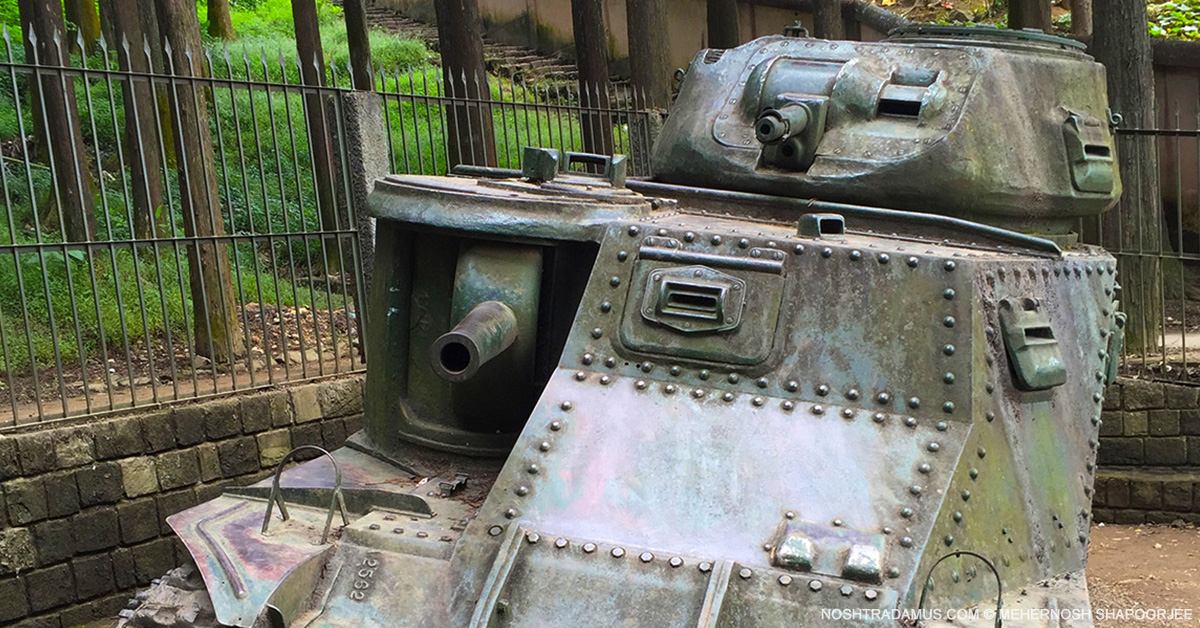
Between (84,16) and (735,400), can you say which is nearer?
(735,400)

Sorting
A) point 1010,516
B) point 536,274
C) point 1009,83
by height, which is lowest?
point 1010,516

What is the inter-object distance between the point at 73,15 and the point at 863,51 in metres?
10.3

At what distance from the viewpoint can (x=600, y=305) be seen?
12.8 ft

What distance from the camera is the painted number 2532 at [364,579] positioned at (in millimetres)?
3539

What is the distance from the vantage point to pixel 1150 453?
28.3 feet

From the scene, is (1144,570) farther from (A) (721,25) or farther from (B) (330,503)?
(A) (721,25)

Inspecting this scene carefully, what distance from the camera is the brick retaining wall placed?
8.50 meters

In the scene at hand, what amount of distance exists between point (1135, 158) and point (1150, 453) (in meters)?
2.05

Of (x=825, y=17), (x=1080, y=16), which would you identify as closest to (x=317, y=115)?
(x=825, y=17)

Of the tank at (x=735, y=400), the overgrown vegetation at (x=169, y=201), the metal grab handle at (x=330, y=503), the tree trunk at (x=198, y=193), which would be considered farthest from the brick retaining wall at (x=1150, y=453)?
the metal grab handle at (x=330, y=503)

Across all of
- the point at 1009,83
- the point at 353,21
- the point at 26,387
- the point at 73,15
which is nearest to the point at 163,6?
the point at 353,21

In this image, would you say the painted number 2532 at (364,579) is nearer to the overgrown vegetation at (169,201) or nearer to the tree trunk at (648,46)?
the overgrown vegetation at (169,201)

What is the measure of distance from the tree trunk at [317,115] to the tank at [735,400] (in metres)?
3.39

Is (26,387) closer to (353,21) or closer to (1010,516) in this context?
(353,21)
